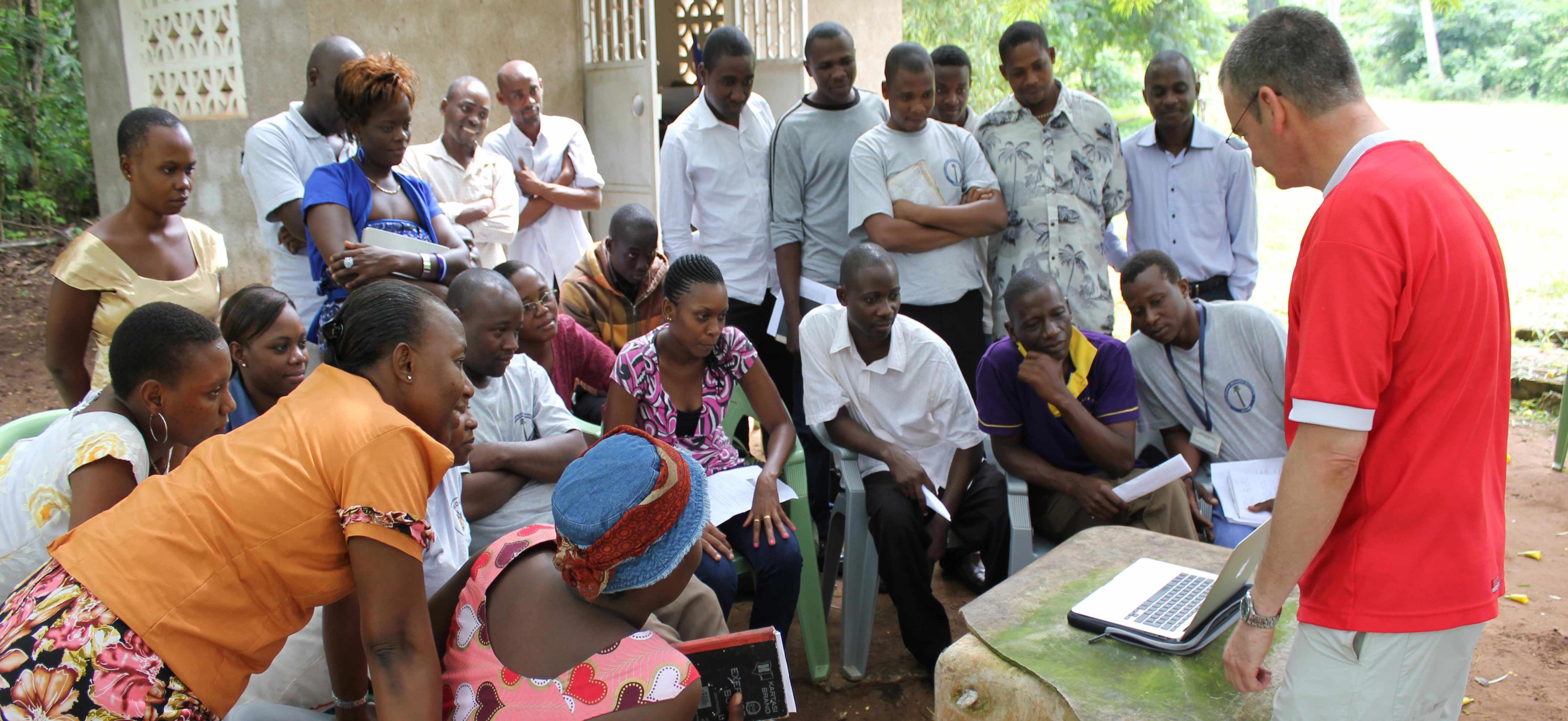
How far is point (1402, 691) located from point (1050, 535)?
1807 millimetres

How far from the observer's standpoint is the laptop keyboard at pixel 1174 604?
222 cm

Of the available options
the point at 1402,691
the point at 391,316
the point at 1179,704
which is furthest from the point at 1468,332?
the point at 391,316

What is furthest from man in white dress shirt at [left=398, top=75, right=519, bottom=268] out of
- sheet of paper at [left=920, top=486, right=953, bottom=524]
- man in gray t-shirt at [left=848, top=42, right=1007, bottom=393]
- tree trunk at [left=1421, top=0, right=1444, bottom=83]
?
tree trunk at [left=1421, top=0, right=1444, bottom=83]

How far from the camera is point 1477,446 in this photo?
5.46 feet

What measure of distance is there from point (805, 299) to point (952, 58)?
50.8 inches

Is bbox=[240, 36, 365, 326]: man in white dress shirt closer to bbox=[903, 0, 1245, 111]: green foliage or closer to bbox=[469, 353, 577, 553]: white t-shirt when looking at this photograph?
bbox=[469, 353, 577, 553]: white t-shirt

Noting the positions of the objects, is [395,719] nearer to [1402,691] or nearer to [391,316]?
[391,316]

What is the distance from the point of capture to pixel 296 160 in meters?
3.39

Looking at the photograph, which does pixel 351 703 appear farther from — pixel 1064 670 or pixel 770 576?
pixel 1064 670

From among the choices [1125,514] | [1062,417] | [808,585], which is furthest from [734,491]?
[1125,514]

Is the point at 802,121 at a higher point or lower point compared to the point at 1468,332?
higher

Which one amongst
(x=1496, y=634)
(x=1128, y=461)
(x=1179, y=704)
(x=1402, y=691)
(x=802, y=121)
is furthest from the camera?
(x=802, y=121)

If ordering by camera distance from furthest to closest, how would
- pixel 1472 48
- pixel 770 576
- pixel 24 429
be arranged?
pixel 1472 48
pixel 770 576
pixel 24 429

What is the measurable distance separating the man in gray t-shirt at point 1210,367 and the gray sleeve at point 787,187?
4.48ft
